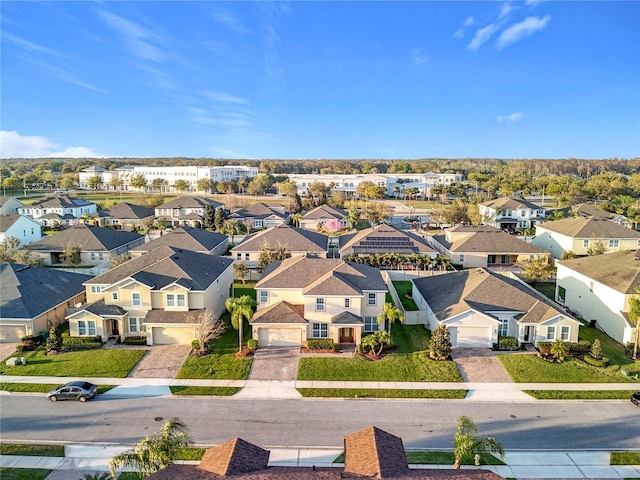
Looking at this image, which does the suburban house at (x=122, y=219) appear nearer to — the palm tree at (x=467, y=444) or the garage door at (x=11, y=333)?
the garage door at (x=11, y=333)

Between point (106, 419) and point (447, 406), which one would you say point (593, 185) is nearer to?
point (447, 406)

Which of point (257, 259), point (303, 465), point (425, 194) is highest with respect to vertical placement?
point (425, 194)

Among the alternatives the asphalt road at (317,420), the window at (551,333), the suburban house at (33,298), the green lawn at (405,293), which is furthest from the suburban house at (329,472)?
the green lawn at (405,293)

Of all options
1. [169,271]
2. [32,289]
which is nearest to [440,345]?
[169,271]

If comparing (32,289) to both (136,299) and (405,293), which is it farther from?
(405,293)

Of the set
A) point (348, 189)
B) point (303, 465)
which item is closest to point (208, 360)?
point (303, 465)

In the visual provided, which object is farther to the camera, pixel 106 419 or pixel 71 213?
pixel 71 213

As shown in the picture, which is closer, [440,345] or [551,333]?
[440,345]
